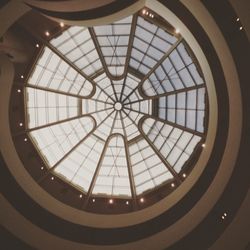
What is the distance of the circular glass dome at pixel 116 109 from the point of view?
15570mm

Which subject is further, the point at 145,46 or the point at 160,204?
the point at 145,46

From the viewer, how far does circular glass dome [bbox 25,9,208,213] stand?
51.1ft

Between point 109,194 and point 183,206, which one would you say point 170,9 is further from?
point 109,194

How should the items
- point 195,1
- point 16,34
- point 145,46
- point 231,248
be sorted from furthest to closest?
point 145,46 → point 16,34 → point 231,248 → point 195,1

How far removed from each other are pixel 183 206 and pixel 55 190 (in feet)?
16.7

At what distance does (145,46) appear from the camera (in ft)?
52.0

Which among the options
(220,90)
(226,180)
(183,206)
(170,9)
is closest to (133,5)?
(170,9)

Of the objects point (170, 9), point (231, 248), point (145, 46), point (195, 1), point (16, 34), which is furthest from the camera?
point (145, 46)

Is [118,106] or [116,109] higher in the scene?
[118,106]

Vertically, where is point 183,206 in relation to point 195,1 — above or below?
below

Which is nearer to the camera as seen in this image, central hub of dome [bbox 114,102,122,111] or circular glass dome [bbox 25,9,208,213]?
circular glass dome [bbox 25,9,208,213]

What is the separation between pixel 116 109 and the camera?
17125 millimetres

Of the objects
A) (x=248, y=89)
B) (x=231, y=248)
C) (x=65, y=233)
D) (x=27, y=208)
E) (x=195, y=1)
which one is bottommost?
(x=231, y=248)

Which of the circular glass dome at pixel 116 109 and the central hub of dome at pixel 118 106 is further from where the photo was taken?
→ the central hub of dome at pixel 118 106
